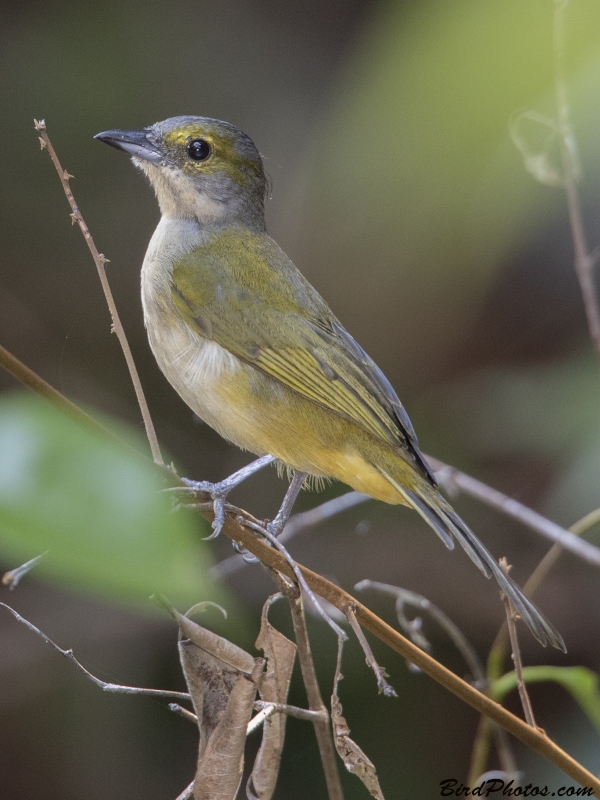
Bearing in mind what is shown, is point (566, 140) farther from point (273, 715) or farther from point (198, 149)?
point (273, 715)

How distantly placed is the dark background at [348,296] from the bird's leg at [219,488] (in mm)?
1087

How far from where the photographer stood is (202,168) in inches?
105

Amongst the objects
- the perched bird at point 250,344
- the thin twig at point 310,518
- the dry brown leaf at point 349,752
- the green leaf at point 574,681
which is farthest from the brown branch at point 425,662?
the thin twig at point 310,518

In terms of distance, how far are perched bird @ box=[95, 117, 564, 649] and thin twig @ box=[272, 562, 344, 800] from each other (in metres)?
0.62

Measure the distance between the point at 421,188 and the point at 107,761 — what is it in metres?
2.88

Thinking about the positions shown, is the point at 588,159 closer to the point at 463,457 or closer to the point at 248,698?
the point at 463,457

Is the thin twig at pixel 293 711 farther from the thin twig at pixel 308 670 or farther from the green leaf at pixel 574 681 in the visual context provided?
the green leaf at pixel 574 681

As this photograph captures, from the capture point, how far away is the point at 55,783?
3484 millimetres

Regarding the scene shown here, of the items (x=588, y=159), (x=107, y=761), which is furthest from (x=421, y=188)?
(x=107, y=761)

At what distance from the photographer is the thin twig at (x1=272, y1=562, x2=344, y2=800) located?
155 centimetres

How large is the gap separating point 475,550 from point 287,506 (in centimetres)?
67

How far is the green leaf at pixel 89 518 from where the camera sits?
620mm

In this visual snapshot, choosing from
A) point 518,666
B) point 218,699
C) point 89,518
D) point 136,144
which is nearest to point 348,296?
point 136,144

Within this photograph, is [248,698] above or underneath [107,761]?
above
